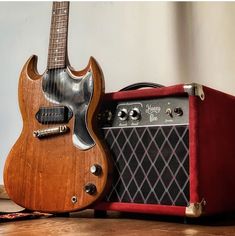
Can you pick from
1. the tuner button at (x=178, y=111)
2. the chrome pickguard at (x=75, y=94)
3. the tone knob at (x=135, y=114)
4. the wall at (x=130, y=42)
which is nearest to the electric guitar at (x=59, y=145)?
the chrome pickguard at (x=75, y=94)

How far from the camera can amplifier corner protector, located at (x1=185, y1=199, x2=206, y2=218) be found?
3.63ft

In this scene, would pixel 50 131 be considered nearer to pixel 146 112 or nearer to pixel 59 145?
pixel 59 145

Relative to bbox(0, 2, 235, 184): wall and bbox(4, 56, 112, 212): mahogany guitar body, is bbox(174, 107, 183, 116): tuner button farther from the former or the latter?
bbox(0, 2, 235, 184): wall

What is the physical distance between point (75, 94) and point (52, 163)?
24 centimetres

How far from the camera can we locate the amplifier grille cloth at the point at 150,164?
117 centimetres

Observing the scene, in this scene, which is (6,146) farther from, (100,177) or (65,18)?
(100,177)

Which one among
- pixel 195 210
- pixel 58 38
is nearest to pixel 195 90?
pixel 195 210

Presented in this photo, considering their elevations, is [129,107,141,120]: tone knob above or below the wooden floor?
above

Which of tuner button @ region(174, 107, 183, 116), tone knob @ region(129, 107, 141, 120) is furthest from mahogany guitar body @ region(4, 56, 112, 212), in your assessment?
tuner button @ region(174, 107, 183, 116)

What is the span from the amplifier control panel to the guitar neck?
0.26m

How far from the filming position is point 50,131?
1392mm

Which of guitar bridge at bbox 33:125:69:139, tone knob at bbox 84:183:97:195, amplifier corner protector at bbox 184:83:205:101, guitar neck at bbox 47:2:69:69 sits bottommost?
tone knob at bbox 84:183:97:195

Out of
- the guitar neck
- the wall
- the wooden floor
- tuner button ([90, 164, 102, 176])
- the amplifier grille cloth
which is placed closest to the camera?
the wooden floor

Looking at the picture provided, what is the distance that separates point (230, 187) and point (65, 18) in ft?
2.84
